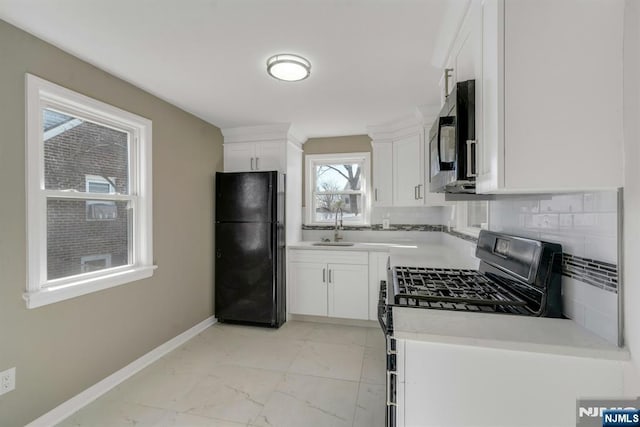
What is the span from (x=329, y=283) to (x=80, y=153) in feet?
8.34

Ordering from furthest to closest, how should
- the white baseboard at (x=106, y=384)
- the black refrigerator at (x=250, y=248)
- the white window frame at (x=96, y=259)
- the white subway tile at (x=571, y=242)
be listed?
the black refrigerator at (x=250, y=248) → the white window frame at (x=96, y=259) → the white baseboard at (x=106, y=384) → the white subway tile at (x=571, y=242)

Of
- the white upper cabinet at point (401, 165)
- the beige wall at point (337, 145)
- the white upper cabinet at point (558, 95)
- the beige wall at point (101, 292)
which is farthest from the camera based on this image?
the beige wall at point (337, 145)

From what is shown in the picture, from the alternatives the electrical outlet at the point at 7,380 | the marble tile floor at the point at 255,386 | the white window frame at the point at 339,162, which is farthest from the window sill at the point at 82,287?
the white window frame at the point at 339,162

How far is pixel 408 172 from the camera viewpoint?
3191 millimetres

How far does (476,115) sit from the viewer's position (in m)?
1.08

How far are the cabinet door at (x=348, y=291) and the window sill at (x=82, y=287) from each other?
183cm

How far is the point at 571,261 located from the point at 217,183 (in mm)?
3139

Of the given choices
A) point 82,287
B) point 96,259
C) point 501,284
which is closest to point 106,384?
point 82,287

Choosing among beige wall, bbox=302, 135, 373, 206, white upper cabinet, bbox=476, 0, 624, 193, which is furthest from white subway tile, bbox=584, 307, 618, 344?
beige wall, bbox=302, 135, 373, 206

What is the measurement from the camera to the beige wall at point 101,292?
1569 mm

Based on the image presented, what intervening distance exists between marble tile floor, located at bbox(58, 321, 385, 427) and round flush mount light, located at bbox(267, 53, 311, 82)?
7.42 ft

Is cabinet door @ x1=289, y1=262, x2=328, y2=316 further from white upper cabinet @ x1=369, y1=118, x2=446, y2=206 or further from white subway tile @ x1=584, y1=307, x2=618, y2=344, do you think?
white subway tile @ x1=584, y1=307, x2=618, y2=344

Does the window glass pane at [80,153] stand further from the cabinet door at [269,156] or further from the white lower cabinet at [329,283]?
the white lower cabinet at [329,283]

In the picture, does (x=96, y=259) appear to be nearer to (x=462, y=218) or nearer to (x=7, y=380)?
(x=7, y=380)
